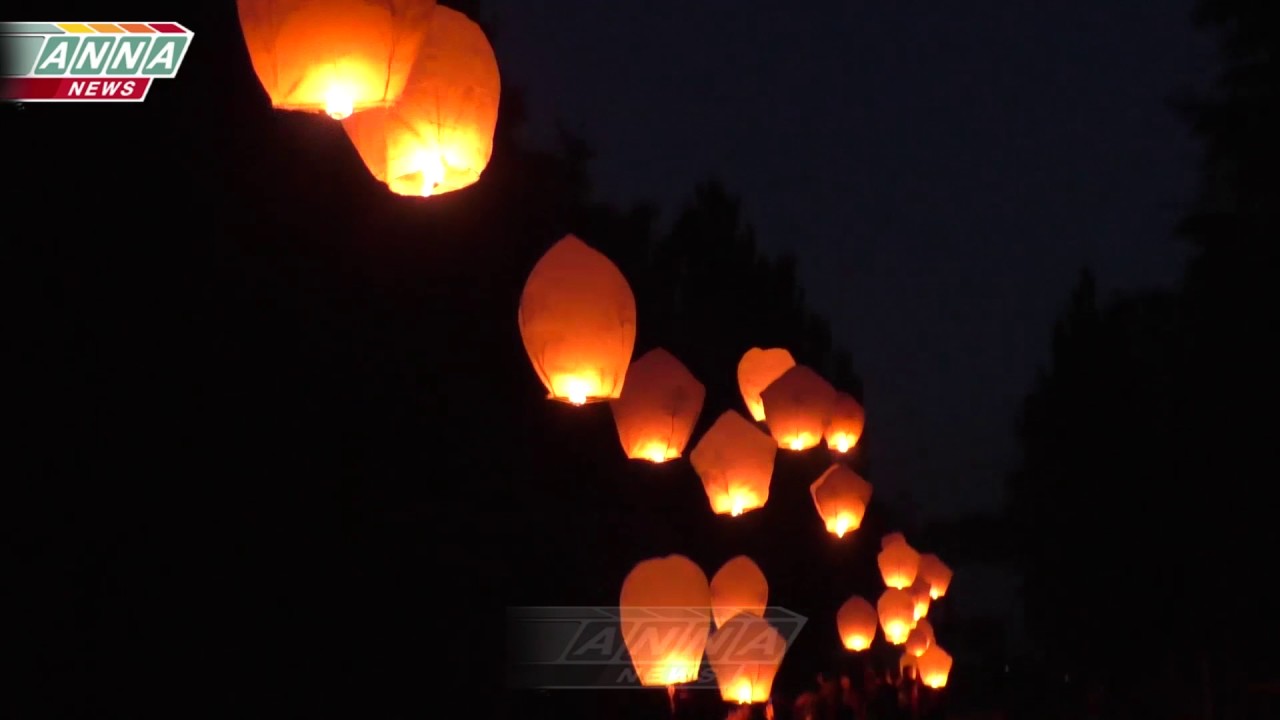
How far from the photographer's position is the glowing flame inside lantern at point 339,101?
3.66 meters

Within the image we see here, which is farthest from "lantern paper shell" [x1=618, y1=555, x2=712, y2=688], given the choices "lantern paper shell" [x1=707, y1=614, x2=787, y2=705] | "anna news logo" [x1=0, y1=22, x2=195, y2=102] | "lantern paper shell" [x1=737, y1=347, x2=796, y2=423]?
"anna news logo" [x1=0, y1=22, x2=195, y2=102]

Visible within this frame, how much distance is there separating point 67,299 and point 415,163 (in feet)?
4.08

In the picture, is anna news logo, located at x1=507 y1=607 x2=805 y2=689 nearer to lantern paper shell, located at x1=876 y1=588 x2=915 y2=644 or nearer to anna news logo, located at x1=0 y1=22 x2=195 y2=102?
anna news logo, located at x1=0 y1=22 x2=195 y2=102

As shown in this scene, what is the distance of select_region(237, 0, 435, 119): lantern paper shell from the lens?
3617 millimetres

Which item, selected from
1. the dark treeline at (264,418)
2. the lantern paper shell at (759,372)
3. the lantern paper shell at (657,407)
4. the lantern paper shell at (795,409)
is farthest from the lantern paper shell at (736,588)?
the lantern paper shell at (657,407)

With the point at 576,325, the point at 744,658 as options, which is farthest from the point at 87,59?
the point at 744,658

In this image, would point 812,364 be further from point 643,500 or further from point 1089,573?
point 643,500

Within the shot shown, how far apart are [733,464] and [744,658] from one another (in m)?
2.31

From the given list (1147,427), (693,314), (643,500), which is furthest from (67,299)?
(1147,427)

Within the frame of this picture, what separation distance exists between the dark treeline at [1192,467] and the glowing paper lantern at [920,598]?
2470 mm

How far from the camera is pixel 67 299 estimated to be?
4457mm

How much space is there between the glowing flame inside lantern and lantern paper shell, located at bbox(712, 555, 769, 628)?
A: 6619 millimetres

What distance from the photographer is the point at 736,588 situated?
9.80 meters

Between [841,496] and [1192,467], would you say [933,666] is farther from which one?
[841,496]
